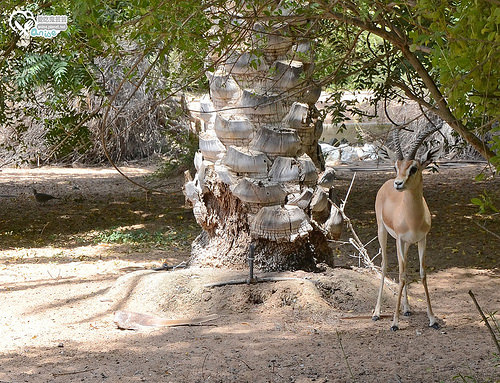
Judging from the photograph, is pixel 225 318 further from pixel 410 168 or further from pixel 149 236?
pixel 149 236

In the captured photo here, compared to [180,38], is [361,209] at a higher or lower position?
lower

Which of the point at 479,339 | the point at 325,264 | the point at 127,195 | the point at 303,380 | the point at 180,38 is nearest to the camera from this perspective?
the point at 180,38

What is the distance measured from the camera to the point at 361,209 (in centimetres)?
1162

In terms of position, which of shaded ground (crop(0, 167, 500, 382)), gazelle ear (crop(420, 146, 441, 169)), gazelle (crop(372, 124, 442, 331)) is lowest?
shaded ground (crop(0, 167, 500, 382))

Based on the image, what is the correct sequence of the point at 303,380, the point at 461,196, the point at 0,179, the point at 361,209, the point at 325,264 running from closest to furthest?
the point at 303,380
the point at 325,264
the point at 361,209
the point at 461,196
the point at 0,179

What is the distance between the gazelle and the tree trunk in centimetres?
78

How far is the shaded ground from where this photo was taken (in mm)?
4547

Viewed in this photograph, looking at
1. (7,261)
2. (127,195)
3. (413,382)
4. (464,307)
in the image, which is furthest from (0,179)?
(413,382)

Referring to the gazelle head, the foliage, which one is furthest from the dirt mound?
the foliage

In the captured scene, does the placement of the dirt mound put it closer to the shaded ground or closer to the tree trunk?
the shaded ground

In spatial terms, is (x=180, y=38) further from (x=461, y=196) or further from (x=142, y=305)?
(x=461, y=196)

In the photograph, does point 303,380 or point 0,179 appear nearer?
point 303,380

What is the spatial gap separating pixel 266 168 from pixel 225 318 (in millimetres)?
1532

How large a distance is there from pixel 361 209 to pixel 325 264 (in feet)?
16.2
